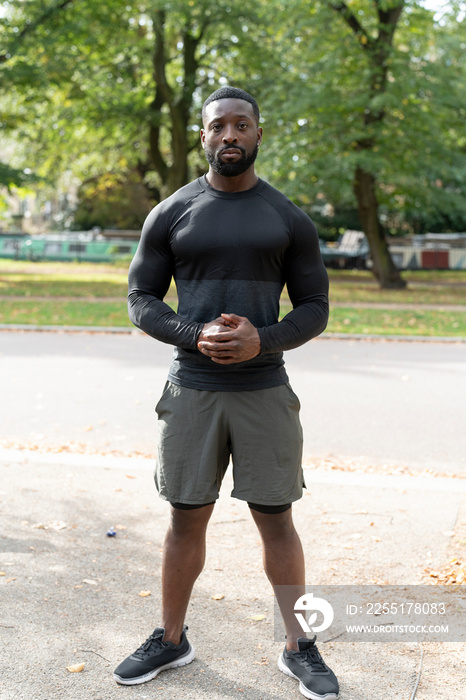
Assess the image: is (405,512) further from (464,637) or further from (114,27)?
(114,27)

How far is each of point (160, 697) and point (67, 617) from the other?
0.74 metres

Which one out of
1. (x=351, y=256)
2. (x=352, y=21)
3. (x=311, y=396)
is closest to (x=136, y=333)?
(x=311, y=396)

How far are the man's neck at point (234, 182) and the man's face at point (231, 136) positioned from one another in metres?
0.05

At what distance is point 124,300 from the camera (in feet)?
62.8

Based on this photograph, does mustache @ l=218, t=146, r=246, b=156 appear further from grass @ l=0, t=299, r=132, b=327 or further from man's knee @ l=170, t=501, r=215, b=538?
grass @ l=0, t=299, r=132, b=327

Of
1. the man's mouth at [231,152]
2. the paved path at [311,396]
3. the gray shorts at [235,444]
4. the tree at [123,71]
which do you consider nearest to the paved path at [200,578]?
the gray shorts at [235,444]

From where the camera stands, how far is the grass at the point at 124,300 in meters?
15.0

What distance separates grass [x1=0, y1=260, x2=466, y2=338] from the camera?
15008 mm

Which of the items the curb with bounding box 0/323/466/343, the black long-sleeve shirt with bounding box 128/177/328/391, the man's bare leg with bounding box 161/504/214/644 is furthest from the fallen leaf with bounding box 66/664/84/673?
the curb with bounding box 0/323/466/343

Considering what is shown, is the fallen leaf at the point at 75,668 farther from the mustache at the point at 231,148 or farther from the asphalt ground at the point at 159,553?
the mustache at the point at 231,148

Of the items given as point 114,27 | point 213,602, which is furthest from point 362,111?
point 213,602

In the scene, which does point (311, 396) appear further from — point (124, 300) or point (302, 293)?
point (124, 300)

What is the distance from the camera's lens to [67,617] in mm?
3525

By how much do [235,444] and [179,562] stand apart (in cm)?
53
